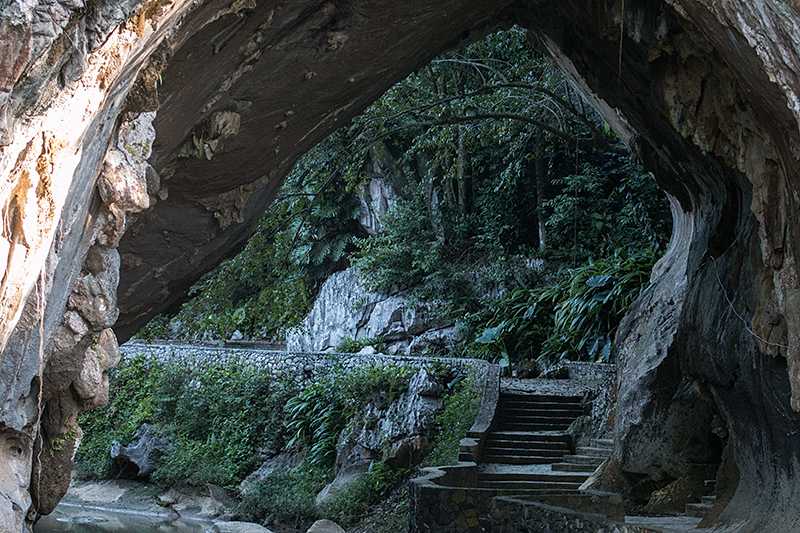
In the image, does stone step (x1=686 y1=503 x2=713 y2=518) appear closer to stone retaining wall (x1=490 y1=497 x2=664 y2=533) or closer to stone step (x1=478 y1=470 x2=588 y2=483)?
stone step (x1=478 y1=470 x2=588 y2=483)

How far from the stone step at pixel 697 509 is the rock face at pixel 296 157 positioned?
1.64ft

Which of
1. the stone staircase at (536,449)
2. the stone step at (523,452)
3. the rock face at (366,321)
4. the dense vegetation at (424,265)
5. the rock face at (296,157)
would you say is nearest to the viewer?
the rock face at (296,157)

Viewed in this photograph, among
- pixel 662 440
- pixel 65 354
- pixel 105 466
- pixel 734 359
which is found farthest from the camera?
pixel 105 466

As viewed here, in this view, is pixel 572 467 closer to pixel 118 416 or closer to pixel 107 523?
pixel 107 523

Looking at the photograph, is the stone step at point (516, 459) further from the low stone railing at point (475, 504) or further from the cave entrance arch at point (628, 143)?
the cave entrance arch at point (628, 143)

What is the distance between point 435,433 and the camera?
12414 mm

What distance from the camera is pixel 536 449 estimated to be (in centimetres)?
1046

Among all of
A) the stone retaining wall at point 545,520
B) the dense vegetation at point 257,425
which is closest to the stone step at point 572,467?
the dense vegetation at point 257,425

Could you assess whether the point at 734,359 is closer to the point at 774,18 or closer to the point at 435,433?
the point at 774,18

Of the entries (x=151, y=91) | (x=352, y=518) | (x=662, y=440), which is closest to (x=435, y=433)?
(x=352, y=518)

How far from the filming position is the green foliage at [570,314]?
46.6 feet

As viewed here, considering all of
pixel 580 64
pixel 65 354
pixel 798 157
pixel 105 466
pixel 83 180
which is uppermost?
pixel 580 64

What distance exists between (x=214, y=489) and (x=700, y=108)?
11918 mm

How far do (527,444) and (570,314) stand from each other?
4.97 metres
